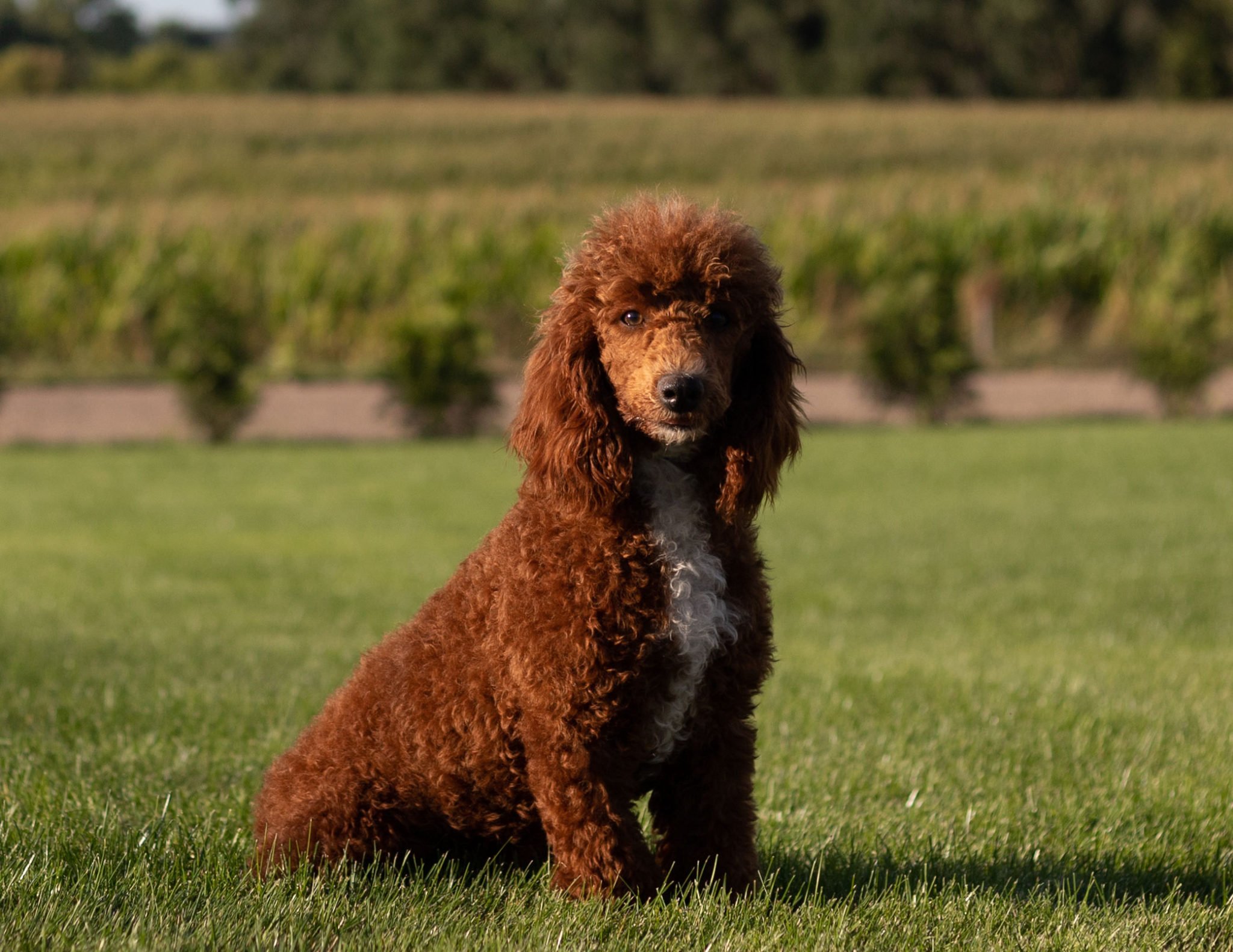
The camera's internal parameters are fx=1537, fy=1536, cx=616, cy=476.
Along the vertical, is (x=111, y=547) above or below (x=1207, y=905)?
below

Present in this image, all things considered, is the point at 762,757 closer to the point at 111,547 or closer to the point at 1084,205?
the point at 111,547

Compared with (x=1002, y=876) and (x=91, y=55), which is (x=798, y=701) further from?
(x=91, y=55)

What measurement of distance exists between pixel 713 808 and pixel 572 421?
101 centimetres

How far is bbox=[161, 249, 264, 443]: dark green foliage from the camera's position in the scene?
1834 cm

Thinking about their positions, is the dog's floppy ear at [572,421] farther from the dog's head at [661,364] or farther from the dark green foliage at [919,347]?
the dark green foliage at [919,347]

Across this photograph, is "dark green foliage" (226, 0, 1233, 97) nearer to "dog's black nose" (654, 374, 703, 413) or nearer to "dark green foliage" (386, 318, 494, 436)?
"dark green foliage" (386, 318, 494, 436)

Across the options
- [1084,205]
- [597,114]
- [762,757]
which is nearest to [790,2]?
[597,114]

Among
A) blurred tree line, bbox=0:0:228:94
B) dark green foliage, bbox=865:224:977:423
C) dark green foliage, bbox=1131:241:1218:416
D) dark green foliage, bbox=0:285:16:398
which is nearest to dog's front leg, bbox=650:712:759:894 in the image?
dark green foliage, bbox=865:224:977:423

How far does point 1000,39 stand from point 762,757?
61917mm

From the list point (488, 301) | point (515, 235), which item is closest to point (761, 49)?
point (515, 235)

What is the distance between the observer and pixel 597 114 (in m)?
51.0

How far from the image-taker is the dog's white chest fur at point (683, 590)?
11.7 feet

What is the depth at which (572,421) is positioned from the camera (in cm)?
364

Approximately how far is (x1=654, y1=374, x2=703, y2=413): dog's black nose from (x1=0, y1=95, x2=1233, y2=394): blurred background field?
9548 millimetres
